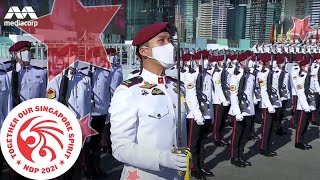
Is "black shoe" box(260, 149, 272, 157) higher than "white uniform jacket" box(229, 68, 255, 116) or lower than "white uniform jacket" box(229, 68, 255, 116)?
lower

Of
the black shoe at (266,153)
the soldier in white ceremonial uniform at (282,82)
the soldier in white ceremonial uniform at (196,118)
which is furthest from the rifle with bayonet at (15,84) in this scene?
the soldier in white ceremonial uniform at (282,82)

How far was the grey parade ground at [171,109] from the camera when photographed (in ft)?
7.14

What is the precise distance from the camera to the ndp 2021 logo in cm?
252

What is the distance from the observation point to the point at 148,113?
2.19 meters

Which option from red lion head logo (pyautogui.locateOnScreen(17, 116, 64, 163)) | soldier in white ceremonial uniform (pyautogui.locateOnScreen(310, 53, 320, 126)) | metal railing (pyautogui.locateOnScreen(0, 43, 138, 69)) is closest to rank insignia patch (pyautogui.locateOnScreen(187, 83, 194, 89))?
metal railing (pyautogui.locateOnScreen(0, 43, 138, 69))

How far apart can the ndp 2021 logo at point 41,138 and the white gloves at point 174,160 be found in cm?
78

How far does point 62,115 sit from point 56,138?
17 cm

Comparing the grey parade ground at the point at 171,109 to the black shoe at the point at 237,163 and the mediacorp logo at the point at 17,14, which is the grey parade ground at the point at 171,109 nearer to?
the black shoe at the point at 237,163

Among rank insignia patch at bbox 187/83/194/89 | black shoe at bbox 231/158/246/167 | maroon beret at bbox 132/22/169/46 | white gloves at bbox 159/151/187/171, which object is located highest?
maroon beret at bbox 132/22/169/46

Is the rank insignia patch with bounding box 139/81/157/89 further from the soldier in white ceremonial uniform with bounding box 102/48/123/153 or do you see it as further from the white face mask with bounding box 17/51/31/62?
the soldier in white ceremonial uniform with bounding box 102/48/123/153

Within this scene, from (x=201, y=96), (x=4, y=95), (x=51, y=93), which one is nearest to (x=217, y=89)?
(x=201, y=96)

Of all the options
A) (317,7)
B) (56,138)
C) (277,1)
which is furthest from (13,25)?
(317,7)

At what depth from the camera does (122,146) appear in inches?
82.4

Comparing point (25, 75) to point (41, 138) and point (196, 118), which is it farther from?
point (41, 138)
